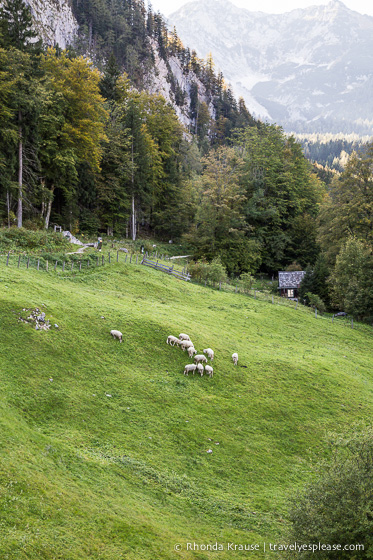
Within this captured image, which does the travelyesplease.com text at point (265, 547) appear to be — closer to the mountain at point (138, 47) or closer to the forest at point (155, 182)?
the forest at point (155, 182)

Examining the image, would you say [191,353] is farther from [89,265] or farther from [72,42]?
[72,42]

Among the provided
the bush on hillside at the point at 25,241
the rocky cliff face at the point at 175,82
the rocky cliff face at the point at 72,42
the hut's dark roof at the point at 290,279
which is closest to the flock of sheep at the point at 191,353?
the bush on hillside at the point at 25,241

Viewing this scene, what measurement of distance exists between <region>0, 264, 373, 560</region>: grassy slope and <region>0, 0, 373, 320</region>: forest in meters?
19.9

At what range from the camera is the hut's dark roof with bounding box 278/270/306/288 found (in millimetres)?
65500

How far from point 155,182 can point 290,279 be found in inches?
1207

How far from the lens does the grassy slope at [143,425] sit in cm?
1038

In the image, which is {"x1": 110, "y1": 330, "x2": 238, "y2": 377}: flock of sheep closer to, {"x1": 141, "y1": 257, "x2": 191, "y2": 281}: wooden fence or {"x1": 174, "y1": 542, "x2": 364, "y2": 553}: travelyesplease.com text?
{"x1": 174, "y1": 542, "x2": 364, "y2": 553}: travelyesplease.com text

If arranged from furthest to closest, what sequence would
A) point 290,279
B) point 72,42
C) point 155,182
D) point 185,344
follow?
point 72,42 < point 155,182 < point 290,279 < point 185,344

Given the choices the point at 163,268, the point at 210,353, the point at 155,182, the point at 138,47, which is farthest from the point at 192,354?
the point at 138,47

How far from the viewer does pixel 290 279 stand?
66125 mm

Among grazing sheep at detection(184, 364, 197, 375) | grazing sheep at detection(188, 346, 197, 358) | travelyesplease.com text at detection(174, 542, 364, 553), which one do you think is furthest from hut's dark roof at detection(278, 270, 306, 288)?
travelyesplease.com text at detection(174, 542, 364, 553)

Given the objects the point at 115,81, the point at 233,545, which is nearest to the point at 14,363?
the point at 233,545

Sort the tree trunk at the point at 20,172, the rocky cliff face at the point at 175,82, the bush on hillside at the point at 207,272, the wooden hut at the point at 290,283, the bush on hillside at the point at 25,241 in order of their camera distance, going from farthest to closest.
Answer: the rocky cliff face at the point at 175,82 → the wooden hut at the point at 290,283 → the bush on hillside at the point at 207,272 → the tree trunk at the point at 20,172 → the bush on hillside at the point at 25,241

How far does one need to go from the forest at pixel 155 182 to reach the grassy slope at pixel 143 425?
19.9m
